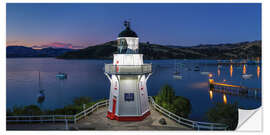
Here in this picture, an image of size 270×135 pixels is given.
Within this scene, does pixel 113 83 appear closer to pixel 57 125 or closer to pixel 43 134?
pixel 57 125

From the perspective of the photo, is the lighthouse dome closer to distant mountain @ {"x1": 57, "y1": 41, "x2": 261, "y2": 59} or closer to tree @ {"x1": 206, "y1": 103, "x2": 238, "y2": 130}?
tree @ {"x1": 206, "y1": 103, "x2": 238, "y2": 130}

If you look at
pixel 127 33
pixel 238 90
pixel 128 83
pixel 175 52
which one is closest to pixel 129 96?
pixel 128 83

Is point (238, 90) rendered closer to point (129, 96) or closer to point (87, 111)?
point (129, 96)

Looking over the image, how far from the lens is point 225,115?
5309 millimetres

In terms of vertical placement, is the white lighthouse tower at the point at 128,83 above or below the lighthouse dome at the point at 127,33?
below

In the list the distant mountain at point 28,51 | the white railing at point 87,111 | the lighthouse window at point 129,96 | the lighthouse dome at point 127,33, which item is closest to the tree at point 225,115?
the lighthouse window at point 129,96

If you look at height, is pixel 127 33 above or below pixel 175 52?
below

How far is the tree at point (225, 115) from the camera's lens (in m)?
5.05

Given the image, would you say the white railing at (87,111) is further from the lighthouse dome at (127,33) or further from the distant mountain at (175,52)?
the distant mountain at (175,52)

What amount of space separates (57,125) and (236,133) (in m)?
5.80

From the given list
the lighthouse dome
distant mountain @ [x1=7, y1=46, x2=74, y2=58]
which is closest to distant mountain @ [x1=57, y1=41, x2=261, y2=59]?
distant mountain @ [x1=7, y1=46, x2=74, y2=58]

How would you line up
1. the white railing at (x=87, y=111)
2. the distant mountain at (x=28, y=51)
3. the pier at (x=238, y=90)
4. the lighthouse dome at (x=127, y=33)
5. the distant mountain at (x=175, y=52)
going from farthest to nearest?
the pier at (x=238, y=90) < the distant mountain at (x=175, y=52) < the distant mountain at (x=28, y=51) < the white railing at (x=87, y=111) < the lighthouse dome at (x=127, y=33)

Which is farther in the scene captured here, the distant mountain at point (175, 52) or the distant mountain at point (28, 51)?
the distant mountain at point (175, 52)
